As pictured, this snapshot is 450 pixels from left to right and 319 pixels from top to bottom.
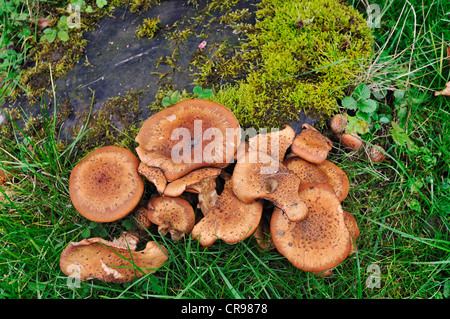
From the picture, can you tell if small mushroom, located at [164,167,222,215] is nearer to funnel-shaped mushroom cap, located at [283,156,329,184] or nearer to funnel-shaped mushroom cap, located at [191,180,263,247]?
funnel-shaped mushroom cap, located at [191,180,263,247]

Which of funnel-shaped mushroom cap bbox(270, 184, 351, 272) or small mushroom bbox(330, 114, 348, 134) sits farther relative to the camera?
small mushroom bbox(330, 114, 348, 134)

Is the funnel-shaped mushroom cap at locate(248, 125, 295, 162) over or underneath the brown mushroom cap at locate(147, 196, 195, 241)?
over

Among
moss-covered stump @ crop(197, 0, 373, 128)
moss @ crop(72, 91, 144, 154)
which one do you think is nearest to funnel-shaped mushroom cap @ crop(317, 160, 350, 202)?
moss-covered stump @ crop(197, 0, 373, 128)

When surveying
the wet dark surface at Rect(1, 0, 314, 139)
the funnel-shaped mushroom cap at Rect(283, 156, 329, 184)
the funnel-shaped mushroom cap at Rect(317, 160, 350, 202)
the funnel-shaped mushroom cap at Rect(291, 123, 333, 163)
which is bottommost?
the funnel-shaped mushroom cap at Rect(317, 160, 350, 202)

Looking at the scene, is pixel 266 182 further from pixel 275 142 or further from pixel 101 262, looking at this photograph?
pixel 101 262

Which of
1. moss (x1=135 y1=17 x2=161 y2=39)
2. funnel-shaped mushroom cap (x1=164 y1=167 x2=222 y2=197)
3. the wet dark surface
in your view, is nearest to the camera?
funnel-shaped mushroom cap (x1=164 y1=167 x2=222 y2=197)

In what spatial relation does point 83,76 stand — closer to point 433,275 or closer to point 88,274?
point 88,274

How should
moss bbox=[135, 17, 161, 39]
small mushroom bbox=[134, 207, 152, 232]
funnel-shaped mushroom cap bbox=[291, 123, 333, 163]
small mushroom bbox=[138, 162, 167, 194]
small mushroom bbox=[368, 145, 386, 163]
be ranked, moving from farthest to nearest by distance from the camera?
moss bbox=[135, 17, 161, 39], small mushroom bbox=[368, 145, 386, 163], small mushroom bbox=[134, 207, 152, 232], funnel-shaped mushroom cap bbox=[291, 123, 333, 163], small mushroom bbox=[138, 162, 167, 194]

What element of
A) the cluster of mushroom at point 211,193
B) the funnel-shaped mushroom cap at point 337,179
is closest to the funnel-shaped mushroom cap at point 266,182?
the cluster of mushroom at point 211,193
